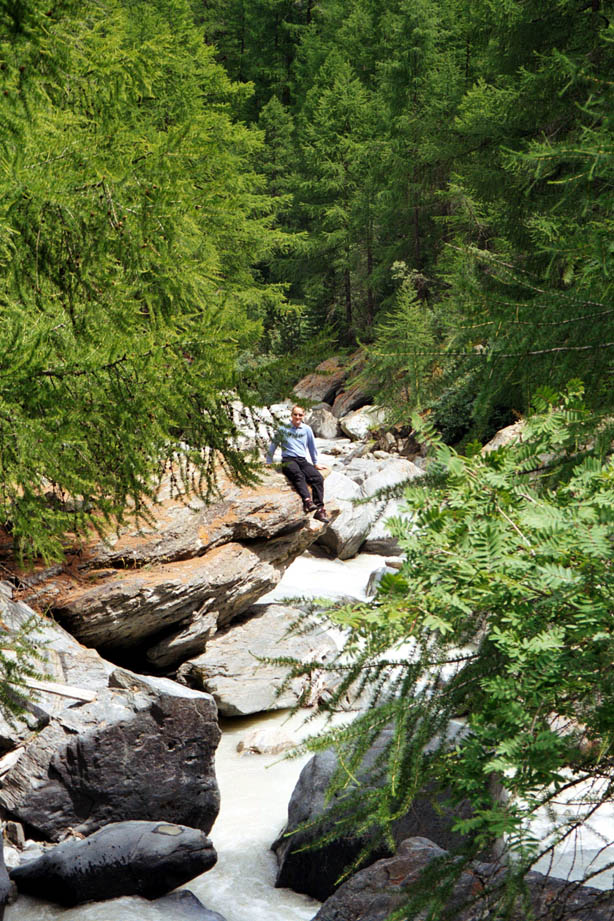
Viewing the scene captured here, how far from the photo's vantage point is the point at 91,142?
4422 millimetres

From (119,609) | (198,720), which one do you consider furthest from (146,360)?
(119,609)

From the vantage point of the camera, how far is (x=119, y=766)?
22.5 ft

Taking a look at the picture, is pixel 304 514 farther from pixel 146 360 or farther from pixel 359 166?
pixel 359 166

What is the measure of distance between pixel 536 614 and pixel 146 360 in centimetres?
234

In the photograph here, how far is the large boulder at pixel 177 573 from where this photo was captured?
839 cm

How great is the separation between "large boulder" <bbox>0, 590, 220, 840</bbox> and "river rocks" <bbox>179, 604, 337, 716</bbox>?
1623 mm

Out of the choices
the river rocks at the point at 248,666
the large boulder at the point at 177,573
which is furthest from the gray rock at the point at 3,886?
the river rocks at the point at 248,666

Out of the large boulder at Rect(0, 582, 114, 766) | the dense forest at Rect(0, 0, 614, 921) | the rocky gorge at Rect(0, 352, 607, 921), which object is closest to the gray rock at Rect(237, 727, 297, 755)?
the rocky gorge at Rect(0, 352, 607, 921)

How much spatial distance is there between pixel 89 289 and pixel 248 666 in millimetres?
6077

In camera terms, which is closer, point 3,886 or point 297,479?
point 3,886

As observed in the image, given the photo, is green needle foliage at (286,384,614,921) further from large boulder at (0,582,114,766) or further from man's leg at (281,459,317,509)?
man's leg at (281,459,317,509)

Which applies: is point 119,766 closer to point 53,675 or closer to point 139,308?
point 53,675

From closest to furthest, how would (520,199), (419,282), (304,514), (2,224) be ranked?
(2,224)
(304,514)
(520,199)
(419,282)

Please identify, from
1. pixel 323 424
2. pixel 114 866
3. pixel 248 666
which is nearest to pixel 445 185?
pixel 323 424
